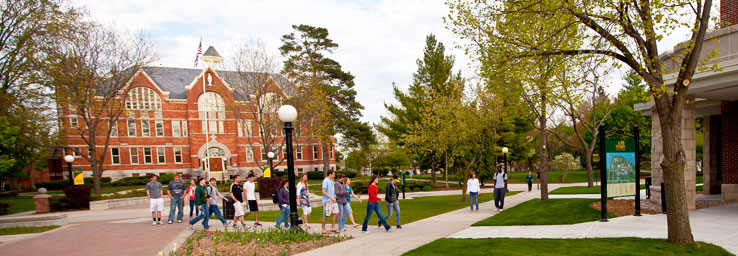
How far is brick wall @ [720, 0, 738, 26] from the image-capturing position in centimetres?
1203

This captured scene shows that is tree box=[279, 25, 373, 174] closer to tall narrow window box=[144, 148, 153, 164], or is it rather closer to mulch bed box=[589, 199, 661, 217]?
tall narrow window box=[144, 148, 153, 164]

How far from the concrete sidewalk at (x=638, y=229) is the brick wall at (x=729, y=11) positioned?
18.1 ft

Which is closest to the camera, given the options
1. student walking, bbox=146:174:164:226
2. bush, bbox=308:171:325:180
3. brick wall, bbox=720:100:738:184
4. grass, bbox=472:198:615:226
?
grass, bbox=472:198:615:226

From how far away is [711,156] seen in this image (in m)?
15.3

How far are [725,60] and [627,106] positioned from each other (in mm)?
36592

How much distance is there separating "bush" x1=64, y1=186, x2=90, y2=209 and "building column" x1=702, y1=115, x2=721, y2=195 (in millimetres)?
28558

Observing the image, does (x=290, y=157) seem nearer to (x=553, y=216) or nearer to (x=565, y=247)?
(x=565, y=247)

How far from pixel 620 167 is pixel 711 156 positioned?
272 inches

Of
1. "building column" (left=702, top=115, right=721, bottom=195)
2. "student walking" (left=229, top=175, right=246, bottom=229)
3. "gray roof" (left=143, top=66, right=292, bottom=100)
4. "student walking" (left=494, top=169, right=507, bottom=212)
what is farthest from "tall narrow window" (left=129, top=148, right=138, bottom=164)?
"building column" (left=702, top=115, right=721, bottom=195)

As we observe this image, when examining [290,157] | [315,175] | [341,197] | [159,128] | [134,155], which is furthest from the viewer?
[315,175]

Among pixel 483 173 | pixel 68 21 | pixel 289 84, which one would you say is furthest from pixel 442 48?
Result: pixel 68 21

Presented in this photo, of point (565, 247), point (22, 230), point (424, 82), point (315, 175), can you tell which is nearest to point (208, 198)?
point (22, 230)

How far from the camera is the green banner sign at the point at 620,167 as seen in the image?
11.1 m

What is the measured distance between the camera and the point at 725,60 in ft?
31.8
